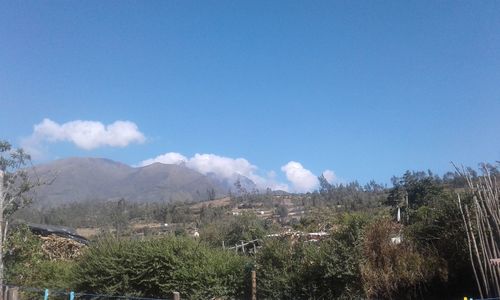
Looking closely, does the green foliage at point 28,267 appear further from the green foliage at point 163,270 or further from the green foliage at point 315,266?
the green foliage at point 315,266

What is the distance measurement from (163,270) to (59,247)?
1515cm

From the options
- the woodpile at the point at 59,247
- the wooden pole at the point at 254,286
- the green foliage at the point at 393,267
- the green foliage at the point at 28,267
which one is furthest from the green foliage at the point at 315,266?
the woodpile at the point at 59,247

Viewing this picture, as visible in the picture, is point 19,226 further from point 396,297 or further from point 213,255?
point 396,297

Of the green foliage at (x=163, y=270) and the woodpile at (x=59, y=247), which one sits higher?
the woodpile at (x=59, y=247)

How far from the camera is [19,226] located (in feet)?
68.0

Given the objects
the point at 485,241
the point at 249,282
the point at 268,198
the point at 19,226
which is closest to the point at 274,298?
the point at 249,282

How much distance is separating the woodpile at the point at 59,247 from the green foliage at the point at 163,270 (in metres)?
11.7

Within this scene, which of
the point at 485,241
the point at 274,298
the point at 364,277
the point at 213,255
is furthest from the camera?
the point at 213,255

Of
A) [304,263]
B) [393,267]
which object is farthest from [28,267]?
[393,267]

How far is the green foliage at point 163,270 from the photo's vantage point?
16.2 metres

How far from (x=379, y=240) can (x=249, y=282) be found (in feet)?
13.7

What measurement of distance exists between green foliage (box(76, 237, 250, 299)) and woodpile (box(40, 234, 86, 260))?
38.3ft

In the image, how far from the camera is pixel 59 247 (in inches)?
1157

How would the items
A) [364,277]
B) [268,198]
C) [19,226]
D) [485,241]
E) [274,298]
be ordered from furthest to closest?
[268,198], [19,226], [274,298], [364,277], [485,241]
